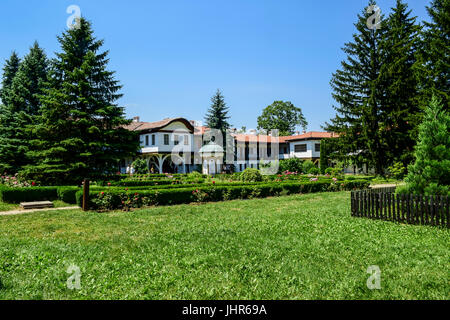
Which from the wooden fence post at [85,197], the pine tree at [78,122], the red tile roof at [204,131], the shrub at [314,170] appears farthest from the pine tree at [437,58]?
the wooden fence post at [85,197]

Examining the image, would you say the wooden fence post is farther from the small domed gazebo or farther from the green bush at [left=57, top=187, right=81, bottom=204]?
the small domed gazebo

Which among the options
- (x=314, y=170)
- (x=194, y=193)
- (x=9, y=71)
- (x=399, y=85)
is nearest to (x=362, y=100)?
(x=399, y=85)

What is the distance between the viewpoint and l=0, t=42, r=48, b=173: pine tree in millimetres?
23953

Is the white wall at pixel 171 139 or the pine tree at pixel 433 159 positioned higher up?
the white wall at pixel 171 139

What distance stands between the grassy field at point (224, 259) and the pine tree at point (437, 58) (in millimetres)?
21180

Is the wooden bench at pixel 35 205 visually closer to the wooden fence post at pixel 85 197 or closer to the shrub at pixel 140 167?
the wooden fence post at pixel 85 197

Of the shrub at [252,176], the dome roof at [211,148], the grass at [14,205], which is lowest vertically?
the grass at [14,205]

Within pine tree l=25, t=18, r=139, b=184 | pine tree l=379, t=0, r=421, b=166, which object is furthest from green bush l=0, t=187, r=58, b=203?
pine tree l=379, t=0, r=421, b=166

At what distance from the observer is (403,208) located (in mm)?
8930

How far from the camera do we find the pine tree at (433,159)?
9.17 meters

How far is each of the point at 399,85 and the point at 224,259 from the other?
30.1m

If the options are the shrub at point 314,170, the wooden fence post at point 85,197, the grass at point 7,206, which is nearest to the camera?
the wooden fence post at point 85,197

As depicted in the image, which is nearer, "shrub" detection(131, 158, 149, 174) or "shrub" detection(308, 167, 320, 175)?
"shrub" detection(131, 158, 149, 174)

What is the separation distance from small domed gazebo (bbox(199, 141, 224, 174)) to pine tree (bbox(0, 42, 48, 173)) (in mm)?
18850
